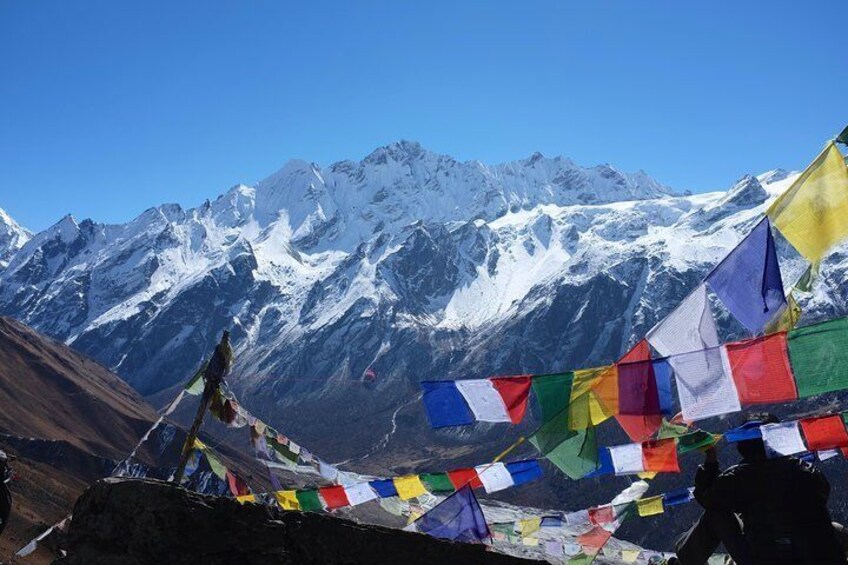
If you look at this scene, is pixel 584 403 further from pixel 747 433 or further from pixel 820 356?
pixel 747 433

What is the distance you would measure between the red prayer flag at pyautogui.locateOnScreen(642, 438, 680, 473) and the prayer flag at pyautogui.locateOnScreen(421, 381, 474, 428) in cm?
599

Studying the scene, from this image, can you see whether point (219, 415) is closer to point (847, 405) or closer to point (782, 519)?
point (782, 519)

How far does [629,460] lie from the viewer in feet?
51.9

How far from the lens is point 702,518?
20.6 feet

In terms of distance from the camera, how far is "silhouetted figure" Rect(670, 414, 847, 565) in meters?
5.57

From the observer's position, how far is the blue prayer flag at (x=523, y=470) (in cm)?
1481

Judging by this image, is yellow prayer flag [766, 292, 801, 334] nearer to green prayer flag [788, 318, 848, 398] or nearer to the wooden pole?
green prayer flag [788, 318, 848, 398]

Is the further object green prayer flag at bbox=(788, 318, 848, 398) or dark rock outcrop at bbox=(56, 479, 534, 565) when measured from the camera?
green prayer flag at bbox=(788, 318, 848, 398)

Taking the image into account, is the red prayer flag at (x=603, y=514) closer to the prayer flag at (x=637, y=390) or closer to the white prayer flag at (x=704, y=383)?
the prayer flag at (x=637, y=390)

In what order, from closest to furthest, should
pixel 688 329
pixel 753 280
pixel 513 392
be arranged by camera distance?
pixel 753 280 → pixel 688 329 → pixel 513 392

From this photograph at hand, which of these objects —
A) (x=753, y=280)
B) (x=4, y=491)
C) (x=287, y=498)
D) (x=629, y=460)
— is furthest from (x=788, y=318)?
(x=4, y=491)

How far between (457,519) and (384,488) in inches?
328

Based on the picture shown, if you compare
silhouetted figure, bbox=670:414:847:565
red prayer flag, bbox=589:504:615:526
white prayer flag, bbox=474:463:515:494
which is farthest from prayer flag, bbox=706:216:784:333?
red prayer flag, bbox=589:504:615:526

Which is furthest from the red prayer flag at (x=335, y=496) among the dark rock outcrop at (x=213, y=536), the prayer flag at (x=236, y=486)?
the dark rock outcrop at (x=213, y=536)
